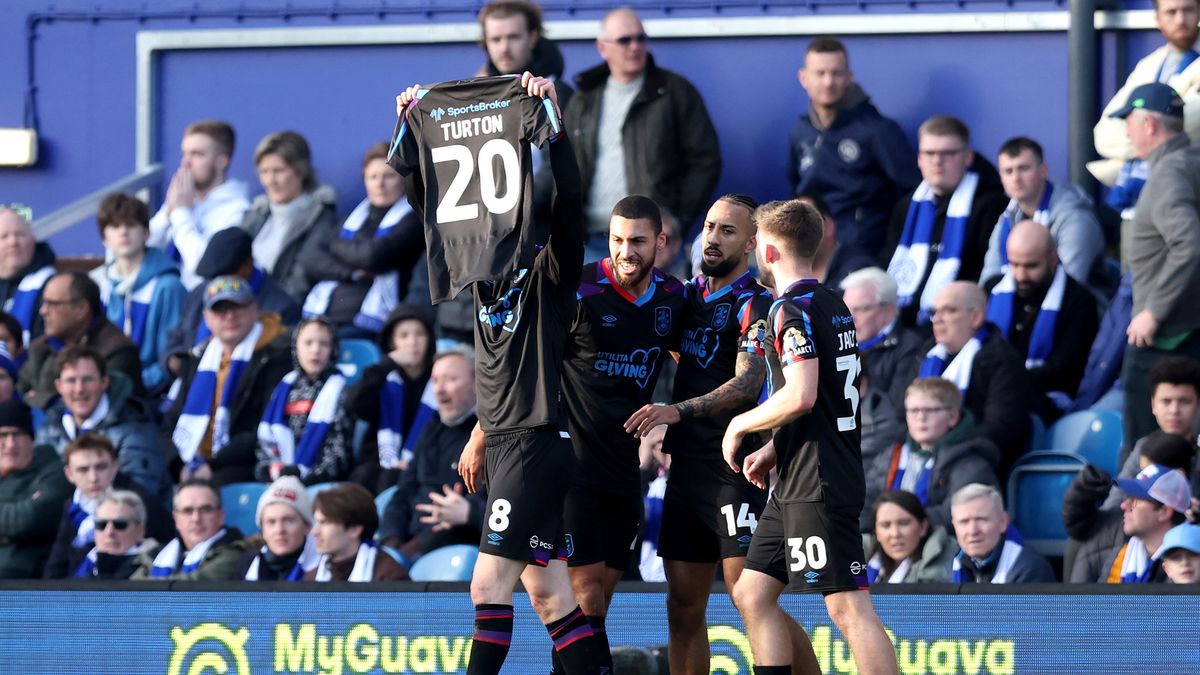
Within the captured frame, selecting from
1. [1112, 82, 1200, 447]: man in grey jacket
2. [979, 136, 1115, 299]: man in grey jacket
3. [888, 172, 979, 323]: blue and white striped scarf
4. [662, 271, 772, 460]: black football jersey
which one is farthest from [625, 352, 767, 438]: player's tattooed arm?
[979, 136, 1115, 299]: man in grey jacket

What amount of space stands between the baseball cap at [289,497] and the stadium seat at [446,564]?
0.63m

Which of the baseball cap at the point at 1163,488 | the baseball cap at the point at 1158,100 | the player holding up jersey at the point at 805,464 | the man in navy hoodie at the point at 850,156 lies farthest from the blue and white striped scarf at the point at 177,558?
the baseball cap at the point at 1158,100

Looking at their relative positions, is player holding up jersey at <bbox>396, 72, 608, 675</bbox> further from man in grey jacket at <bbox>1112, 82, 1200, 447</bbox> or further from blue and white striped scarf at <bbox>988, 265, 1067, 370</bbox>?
blue and white striped scarf at <bbox>988, 265, 1067, 370</bbox>

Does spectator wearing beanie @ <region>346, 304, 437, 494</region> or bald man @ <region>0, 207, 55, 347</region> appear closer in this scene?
spectator wearing beanie @ <region>346, 304, 437, 494</region>

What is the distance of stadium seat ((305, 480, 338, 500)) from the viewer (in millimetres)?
10091

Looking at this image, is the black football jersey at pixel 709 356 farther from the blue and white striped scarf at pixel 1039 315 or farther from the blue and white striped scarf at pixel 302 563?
the blue and white striped scarf at pixel 1039 315

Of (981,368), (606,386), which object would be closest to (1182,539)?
(981,368)

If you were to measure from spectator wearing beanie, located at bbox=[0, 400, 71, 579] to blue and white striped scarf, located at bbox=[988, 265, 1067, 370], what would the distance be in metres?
5.21

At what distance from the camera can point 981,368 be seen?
1020 centimetres

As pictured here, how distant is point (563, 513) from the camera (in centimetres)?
743

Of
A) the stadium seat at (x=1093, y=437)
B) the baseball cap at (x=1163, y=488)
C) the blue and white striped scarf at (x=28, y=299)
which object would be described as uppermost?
the blue and white striped scarf at (x=28, y=299)

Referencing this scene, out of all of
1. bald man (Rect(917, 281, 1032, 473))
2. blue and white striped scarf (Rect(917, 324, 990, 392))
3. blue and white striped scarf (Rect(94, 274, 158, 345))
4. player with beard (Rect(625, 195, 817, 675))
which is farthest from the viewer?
blue and white striped scarf (Rect(94, 274, 158, 345))

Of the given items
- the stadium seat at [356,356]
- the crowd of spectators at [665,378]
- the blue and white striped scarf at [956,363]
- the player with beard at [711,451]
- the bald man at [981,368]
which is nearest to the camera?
the player with beard at [711,451]

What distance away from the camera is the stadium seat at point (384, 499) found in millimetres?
10531
